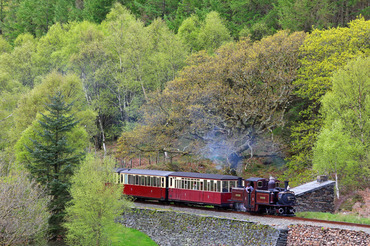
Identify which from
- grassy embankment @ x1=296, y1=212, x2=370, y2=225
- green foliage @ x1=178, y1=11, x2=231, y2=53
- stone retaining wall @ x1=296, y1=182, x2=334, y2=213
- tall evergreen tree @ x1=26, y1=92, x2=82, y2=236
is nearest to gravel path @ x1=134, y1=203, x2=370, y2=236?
grassy embankment @ x1=296, y1=212, x2=370, y2=225

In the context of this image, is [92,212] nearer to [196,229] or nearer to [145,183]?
[196,229]

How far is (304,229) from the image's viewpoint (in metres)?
24.2

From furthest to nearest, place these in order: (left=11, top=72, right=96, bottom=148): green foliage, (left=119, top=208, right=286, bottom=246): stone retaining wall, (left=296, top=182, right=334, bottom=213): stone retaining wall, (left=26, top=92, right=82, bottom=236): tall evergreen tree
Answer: (left=11, top=72, right=96, bottom=148): green foliage < (left=26, top=92, right=82, bottom=236): tall evergreen tree < (left=296, top=182, right=334, bottom=213): stone retaining wall < (left=119, top=208, right=286, bottom=246): stone retaining wall

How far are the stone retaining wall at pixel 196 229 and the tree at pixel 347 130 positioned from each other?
10.6m

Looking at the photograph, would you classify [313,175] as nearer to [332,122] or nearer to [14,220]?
[332,122]

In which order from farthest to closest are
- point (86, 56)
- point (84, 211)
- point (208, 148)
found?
point (86, 56)
point (208, 148)
point (84, 211)

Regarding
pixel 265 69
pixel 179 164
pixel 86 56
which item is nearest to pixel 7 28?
pixel 86 56

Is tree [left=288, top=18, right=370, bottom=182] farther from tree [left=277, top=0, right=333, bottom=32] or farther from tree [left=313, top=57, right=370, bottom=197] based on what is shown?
tree [left=277, top=0, right=333, bottom=32]

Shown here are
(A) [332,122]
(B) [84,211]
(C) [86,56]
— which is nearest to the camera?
(B) [84,211]

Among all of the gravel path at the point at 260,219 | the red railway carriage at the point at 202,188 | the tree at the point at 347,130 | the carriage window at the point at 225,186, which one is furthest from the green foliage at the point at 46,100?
the tree at the point at 347,130

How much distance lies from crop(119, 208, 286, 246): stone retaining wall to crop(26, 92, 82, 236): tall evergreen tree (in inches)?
215

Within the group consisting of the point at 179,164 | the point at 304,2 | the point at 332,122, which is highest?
the point at 304,2

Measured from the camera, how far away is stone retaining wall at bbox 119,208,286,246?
25756 mm

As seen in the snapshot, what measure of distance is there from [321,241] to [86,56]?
43635 mm
